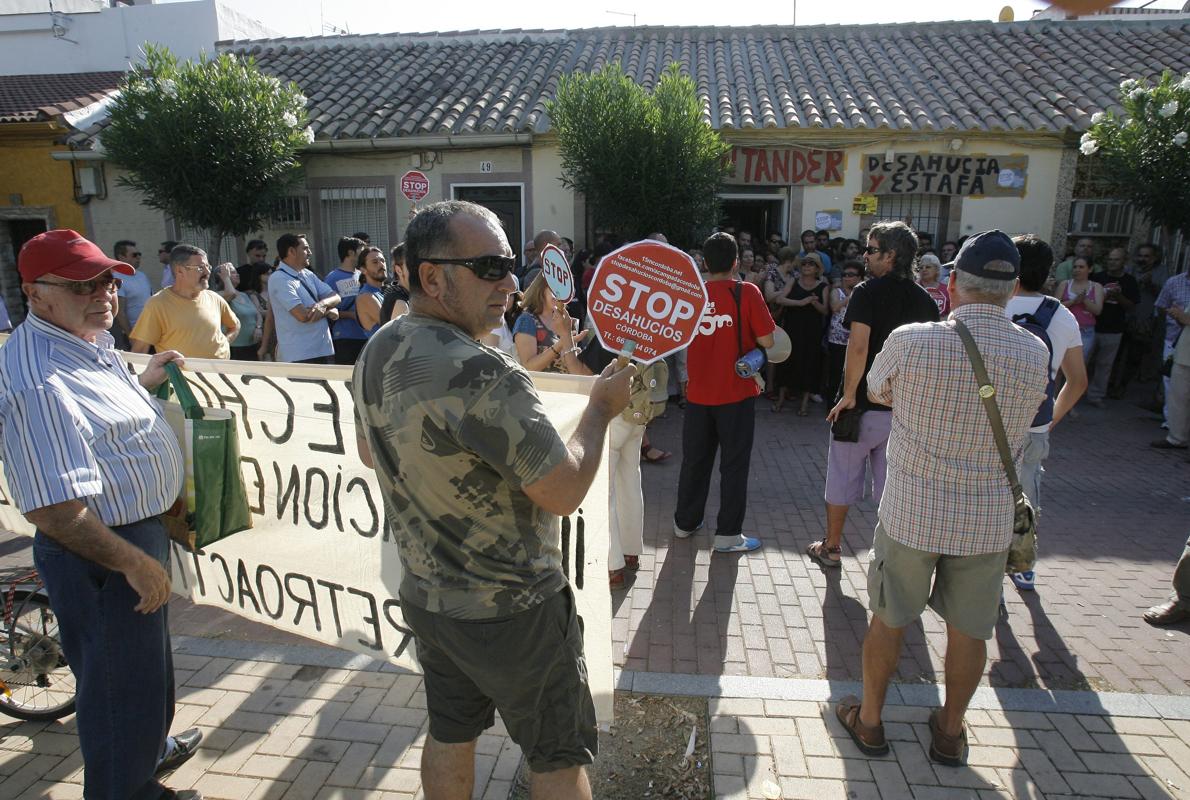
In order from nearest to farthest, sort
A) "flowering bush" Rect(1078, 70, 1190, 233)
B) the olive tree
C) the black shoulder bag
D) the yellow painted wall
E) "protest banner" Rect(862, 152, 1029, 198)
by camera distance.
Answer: the black shoulder bag, "flowering bush" Rect(1078, 70, 1190, 233), the olive tree, "protest banner" Rect(862, 152, 1029, 198), the yellow painted wall

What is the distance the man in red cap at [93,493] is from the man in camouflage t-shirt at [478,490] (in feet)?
3.06

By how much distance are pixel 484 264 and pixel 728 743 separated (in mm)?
2195

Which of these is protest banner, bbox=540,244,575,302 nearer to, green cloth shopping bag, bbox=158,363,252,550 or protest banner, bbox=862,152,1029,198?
green cloth shopping bag, bbox=158,363,252,550

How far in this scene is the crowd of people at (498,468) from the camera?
181 cm

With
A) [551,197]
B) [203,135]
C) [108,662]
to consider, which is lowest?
[108,662]

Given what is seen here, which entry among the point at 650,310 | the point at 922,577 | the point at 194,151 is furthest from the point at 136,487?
the point at 194,151

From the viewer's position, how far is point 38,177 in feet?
43.9

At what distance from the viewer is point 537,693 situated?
1.94 metres

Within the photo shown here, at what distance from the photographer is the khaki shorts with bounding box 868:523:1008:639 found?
106 inches

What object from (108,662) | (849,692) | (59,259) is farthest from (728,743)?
(59,259)

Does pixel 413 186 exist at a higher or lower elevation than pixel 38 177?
lower

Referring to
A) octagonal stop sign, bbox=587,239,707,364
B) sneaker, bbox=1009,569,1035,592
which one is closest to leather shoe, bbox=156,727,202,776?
octagonal stop sign, bbox=587,239,707,364

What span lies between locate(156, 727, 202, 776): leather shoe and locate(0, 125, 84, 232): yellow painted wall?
542 inches

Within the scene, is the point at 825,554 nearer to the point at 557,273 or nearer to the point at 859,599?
the point at 859,599
